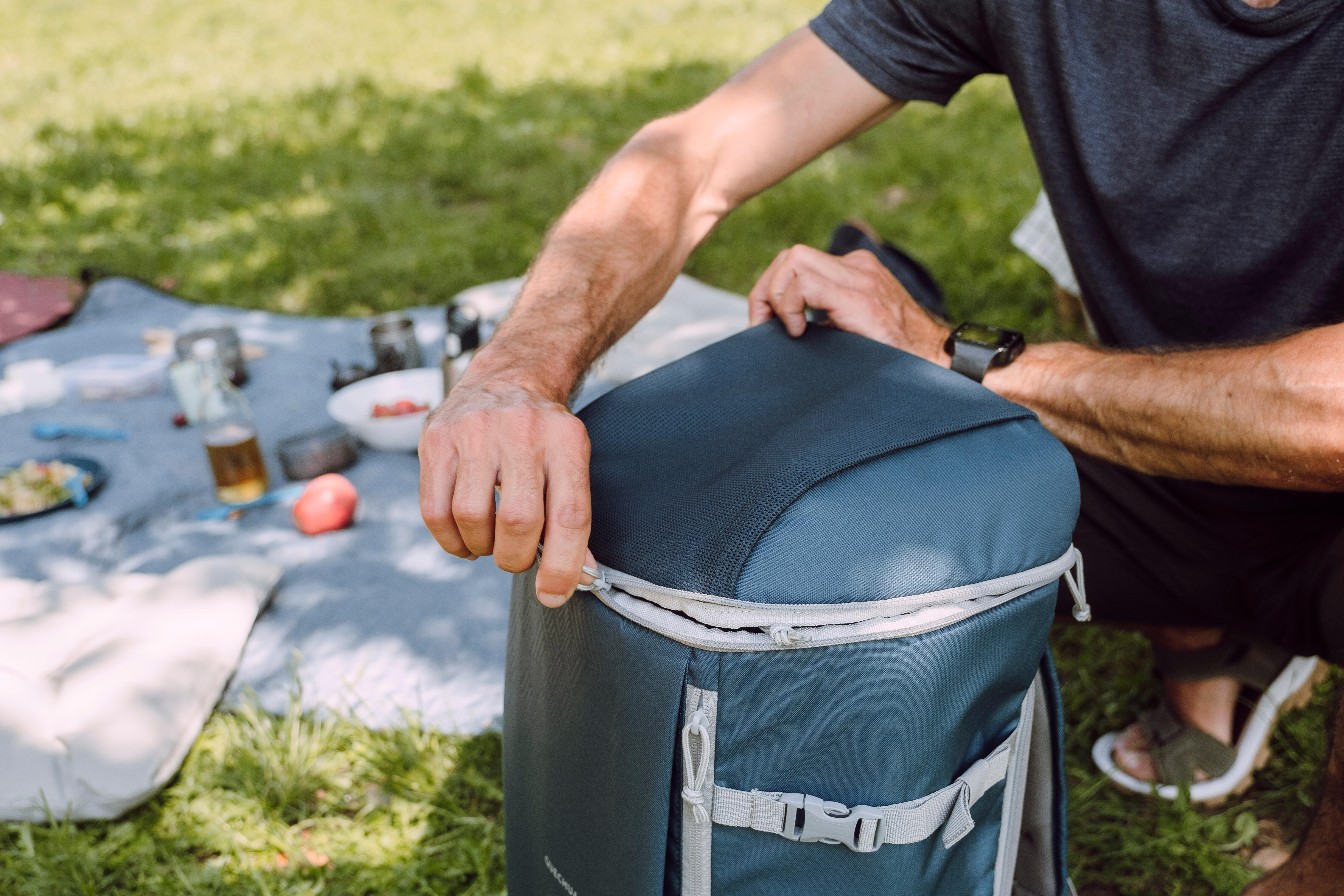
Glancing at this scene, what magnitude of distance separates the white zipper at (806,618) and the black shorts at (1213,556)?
71cm

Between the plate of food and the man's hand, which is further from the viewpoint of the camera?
the plate of food

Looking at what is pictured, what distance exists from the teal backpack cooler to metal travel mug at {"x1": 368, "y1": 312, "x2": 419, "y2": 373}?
2044 millimetres

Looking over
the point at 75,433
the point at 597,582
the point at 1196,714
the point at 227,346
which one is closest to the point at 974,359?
the point at 597,582

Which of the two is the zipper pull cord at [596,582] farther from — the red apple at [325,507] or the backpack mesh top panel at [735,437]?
the red apple at [325,507]

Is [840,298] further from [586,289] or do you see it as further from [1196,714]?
[1196,714]

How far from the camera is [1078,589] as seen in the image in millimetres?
1129

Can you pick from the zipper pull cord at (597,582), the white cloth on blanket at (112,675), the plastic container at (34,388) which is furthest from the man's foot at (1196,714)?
the plastic container at (34,388)

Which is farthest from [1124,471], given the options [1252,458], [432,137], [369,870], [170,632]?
[432,137]

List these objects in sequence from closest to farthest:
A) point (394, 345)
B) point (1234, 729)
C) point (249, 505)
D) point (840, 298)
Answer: point (840, 298), point (1234, 729), point (249, 505), point (394, 345)

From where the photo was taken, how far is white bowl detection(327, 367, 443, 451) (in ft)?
9.02

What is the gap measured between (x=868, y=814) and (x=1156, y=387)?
0.69 m

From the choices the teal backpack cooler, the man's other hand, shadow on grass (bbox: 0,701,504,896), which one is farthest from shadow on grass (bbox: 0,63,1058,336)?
the man's other hand

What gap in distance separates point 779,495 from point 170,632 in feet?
5.08

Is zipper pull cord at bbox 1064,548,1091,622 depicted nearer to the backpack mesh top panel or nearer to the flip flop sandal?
the backpack mesh top panel
